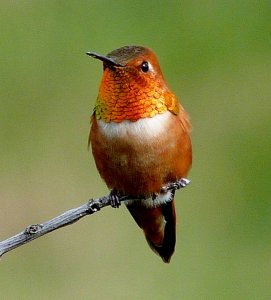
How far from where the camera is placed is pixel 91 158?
24.0 ft

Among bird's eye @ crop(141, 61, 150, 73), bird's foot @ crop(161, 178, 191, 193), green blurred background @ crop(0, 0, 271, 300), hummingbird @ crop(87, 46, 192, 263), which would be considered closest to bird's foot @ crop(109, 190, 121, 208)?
hummingbird @ crop(87, 46, 192, 263)

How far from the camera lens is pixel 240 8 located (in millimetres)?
8875

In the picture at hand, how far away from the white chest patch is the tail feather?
542 mm

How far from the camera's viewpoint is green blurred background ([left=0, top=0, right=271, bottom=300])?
21.8 feet

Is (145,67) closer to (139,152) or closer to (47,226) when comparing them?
(139,152)

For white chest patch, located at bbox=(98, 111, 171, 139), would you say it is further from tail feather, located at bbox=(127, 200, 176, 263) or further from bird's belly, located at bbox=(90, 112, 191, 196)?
tail feather, located at bbox=(127, 200, 176, 263)

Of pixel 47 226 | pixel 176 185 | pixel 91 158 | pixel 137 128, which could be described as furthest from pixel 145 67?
pixel 91 158

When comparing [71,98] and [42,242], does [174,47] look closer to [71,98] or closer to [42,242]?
[71,98]

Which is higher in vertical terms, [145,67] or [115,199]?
[145,67]

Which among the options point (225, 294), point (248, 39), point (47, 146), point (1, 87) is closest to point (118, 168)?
point (225, 294)

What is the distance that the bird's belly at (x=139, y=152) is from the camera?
423cm

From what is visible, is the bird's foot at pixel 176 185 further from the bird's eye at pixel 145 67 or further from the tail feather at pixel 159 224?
the bird's eye at pixel 145 67

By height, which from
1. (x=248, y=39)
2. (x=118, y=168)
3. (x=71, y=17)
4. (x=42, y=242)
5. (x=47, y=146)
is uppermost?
(x=71, y=17)

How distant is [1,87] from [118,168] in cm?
388
